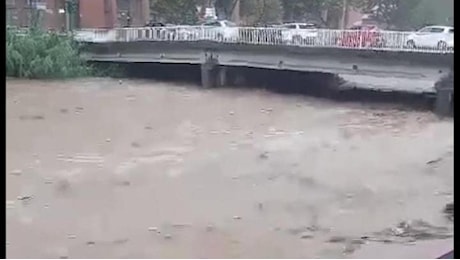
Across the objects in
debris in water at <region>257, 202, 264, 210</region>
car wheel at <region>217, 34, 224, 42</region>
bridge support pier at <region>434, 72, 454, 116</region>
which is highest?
car wheel at <region>217, 34, 224, 42</region>

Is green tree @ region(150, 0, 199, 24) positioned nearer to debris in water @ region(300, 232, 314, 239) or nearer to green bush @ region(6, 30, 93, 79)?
green bush @ region(6, 30, 93, 79)

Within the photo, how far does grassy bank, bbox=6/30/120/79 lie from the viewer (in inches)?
59.1

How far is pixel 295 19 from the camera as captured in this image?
1.70 m

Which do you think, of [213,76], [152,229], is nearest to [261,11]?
[213,76]

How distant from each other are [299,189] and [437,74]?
0.42 metres

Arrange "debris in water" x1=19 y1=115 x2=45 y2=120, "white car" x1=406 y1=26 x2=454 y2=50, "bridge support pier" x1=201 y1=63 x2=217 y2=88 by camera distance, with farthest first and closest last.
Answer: "bridge support pier" x1=201 y1=63 x2=217 y2=88 < "white car" x1=406 y1=26 x2=454 y2=50 < "debris in water" x1=19 y1=115 x2=45 y2=120

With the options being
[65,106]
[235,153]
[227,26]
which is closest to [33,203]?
[65,106]

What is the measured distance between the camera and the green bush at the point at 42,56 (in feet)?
4.92

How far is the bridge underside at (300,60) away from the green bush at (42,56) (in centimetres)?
Answer: 4

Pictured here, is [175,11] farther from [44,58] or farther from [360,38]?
[360,38]

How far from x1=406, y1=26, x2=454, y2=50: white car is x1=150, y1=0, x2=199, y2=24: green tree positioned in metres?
0.52

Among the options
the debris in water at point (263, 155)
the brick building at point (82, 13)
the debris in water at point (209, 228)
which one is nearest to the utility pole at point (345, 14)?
the debris in water at point (263, 155)

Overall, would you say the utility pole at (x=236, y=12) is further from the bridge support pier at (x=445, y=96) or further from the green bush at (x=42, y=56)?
the bridge support pier at (x=445, y=96)

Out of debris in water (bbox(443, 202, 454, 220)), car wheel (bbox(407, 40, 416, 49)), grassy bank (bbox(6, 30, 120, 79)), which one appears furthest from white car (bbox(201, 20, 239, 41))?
debris in water (bbox(443, 202, 454, 220))
